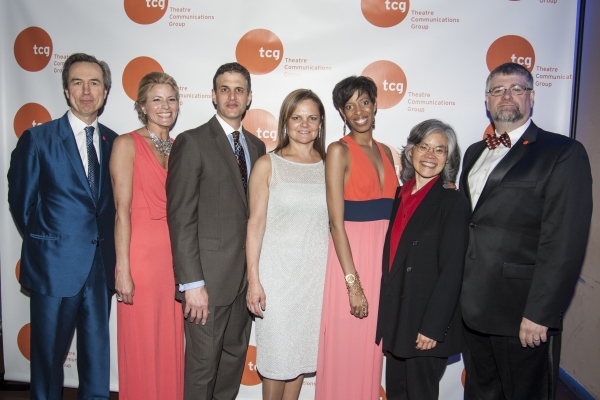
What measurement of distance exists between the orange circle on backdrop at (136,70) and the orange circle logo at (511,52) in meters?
2.46

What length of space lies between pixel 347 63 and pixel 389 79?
1.09 ft

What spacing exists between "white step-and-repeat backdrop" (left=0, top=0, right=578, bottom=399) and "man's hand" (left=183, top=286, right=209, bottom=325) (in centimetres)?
137

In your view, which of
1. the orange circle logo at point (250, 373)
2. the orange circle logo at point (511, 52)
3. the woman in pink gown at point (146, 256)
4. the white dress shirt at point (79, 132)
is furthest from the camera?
the orange circle logo at point (250, 373)

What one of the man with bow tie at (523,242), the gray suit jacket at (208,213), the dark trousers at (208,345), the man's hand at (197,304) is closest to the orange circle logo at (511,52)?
the man with bow tie at (523,242)

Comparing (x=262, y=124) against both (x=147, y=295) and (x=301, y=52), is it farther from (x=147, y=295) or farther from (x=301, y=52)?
(x=147, y=295)

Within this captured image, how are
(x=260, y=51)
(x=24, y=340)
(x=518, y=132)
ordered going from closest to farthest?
(x=518, y=132) < (x=260, y=51) < (x=24, y=340)

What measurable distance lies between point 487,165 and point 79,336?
2.67 meters

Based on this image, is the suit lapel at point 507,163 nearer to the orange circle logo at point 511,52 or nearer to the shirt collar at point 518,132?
the shirt collar at point 518,132

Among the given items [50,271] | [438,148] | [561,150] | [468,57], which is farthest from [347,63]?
[50,271]

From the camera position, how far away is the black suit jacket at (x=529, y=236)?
1954 millimetres

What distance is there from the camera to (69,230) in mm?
2455

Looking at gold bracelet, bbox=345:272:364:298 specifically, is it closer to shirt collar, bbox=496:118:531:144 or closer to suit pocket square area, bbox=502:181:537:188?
suit pocket square area, bbox=502:181:537:188

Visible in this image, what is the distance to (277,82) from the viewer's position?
311cm

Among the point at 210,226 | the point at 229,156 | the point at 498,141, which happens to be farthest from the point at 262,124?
the point at 498,141
